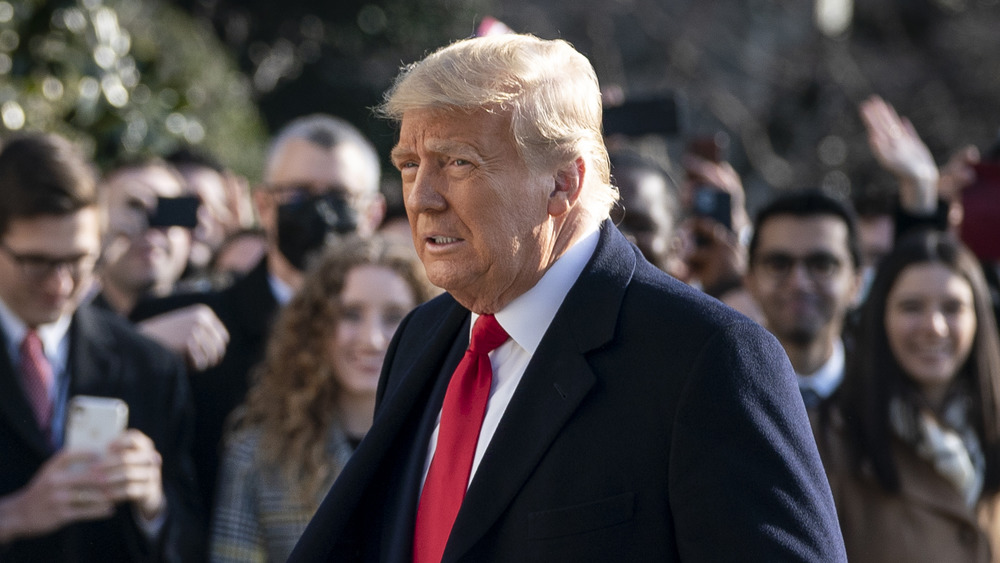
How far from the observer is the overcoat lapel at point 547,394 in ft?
6.31

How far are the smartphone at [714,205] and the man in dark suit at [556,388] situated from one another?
10.2 feet

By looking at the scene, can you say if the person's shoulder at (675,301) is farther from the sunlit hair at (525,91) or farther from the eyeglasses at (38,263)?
the eyeglasses at (38,263)

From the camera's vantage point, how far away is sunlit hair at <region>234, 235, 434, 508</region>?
3697mm

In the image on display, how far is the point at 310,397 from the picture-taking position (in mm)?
3869

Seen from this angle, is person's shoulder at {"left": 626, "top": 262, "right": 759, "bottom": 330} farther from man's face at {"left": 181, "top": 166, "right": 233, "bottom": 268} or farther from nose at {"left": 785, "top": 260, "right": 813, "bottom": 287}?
man's face at {"left": 181, "top": 166, "right": 233, "bottom": 268}

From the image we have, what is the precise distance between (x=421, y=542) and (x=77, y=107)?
600 cm

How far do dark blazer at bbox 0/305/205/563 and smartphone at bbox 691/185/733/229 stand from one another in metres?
2.37

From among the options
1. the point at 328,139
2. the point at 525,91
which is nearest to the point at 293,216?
the point at 328,139

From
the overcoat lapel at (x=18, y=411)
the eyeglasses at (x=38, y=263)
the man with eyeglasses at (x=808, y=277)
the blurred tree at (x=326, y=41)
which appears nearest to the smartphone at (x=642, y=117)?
the man with eyeglasses at (x=808, y=277)

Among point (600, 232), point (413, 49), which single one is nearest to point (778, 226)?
point (600, 232)

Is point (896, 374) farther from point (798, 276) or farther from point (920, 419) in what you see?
point (798, 276)

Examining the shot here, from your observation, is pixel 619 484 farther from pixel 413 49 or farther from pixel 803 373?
pixel 413 49

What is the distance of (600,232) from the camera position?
2.15 m

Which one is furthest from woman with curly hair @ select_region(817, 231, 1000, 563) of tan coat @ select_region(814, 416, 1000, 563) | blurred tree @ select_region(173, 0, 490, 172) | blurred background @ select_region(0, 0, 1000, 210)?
blurred tree @ select_region(173, 0, 490, 172)
